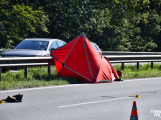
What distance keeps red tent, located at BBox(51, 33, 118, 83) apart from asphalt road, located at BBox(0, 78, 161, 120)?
1.06 metres

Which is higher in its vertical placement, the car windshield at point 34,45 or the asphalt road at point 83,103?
the car windshield at point 34,45

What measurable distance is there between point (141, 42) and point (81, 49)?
25.9 m

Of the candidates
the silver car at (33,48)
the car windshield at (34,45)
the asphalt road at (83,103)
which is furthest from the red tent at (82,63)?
the car windshield at (34,45)

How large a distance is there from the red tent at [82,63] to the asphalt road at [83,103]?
1058 mm

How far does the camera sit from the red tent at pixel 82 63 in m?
11.7

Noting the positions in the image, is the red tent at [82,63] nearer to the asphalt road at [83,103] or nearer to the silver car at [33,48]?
the asphalt road at [83,103]

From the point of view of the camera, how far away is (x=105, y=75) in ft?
38.9

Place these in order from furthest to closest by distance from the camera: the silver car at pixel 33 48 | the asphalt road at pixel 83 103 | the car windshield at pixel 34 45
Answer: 1. the car windshield at pixel 34 45
2. the silver car at pixel 33 48
3. the asphalt road at pixel 83 103

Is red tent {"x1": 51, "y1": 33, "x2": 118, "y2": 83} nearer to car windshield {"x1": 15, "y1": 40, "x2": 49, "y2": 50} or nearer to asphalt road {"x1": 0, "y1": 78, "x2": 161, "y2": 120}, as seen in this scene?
asphalt road {"x1": 0, "y1": 78, "x2": 161, "y2": 120}

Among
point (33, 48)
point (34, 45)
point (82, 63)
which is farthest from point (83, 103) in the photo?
point (34, 45)

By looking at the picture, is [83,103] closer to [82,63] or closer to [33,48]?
[82,63]

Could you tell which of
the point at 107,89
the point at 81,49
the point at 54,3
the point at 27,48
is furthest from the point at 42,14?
the point at 107,89

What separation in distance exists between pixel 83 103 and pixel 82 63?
431cm

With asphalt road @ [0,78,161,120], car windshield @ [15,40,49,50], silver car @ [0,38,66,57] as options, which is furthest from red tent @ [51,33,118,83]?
car windshield @ [15,40,49,50]
